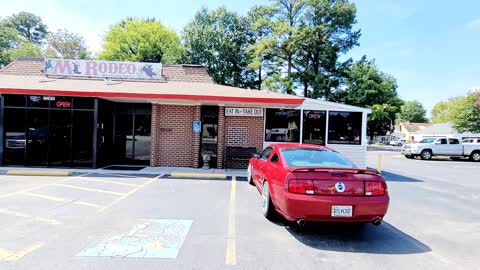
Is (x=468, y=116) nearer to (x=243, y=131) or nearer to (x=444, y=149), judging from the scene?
(x=444, y=149)

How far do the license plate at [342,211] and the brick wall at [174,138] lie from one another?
908 cm

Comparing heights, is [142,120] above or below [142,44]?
below

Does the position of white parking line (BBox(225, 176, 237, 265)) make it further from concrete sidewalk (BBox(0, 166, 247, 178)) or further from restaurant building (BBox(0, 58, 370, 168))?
restaurant building (BBox(0, 58, 370, 168))

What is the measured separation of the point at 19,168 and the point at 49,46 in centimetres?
4240

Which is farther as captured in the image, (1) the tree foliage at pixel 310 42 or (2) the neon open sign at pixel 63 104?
(1) the tree foliage at pixel 310 42

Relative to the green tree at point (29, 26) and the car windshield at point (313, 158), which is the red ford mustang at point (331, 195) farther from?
the green tree at point (29, 26)

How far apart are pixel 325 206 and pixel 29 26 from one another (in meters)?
80.9

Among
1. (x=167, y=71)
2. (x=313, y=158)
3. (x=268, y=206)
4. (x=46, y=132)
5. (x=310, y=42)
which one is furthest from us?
(x=310, y=42)

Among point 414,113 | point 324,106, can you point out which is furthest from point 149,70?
point 414,113

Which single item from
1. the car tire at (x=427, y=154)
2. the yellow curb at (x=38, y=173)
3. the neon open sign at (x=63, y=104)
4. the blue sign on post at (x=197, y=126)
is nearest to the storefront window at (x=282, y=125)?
the blue sign on post at (x=197, y=126)

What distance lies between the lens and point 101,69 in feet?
48.2

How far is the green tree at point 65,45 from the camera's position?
4609 centimetres

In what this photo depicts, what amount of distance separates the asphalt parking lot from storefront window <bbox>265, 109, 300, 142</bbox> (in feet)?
17.7

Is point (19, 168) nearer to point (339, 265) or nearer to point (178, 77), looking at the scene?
point (178, 77)
